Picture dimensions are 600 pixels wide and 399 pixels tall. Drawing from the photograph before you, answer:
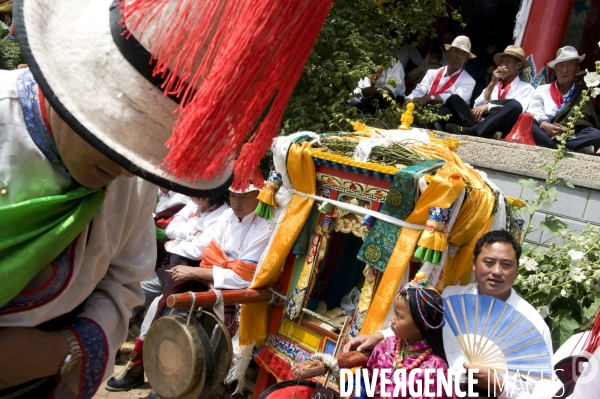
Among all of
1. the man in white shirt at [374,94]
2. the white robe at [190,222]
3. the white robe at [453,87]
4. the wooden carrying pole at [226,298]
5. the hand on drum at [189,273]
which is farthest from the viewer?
the white robe at [453,87]

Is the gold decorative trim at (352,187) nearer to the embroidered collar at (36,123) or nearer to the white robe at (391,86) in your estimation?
the embroidered collar at (36,123)

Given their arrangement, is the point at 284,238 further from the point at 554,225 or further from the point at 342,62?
the point at 342,62

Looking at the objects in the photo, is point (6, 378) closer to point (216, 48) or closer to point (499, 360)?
point (216, 48)

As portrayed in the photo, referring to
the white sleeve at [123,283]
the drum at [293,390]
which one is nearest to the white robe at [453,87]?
the drum at [293,390]

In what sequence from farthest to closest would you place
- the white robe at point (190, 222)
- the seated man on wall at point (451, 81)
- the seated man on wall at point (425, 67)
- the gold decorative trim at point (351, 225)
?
1. the seated man on wall at point (425, 67)
2. the seated man on wall at point (451, 81)
3. the white robe at point (190, 222)
4. the gold decorative trim at point (351, 225)

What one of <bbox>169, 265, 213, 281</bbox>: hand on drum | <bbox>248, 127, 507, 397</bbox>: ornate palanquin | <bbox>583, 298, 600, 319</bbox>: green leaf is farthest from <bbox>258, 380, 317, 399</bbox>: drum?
<bbox>583, 298, 600, 319</bbox>: green leaf

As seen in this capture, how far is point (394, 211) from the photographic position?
3436 mm

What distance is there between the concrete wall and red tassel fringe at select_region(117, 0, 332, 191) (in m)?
4.24

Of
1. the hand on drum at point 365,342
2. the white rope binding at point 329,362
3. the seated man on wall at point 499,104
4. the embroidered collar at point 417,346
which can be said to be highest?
the seated man on wall at point 499,104

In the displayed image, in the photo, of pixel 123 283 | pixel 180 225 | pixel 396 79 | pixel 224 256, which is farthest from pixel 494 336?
pixel 396 79

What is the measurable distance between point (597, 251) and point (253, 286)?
2.41 metres

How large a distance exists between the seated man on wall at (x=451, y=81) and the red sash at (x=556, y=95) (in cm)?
99

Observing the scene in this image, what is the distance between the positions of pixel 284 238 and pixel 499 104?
377 cm

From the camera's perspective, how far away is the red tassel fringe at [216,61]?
111 centimetres
